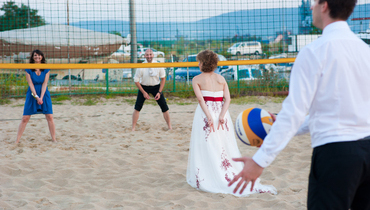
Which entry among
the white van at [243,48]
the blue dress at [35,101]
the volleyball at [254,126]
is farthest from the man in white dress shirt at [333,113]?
the white van at [243,48]

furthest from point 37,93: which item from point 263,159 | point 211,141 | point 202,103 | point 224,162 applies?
point 263,159

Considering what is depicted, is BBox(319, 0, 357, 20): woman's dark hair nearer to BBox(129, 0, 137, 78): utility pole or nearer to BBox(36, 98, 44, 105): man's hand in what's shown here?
BBox(36, 98, 44, 105): man's hand

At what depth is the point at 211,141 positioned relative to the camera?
3.19m

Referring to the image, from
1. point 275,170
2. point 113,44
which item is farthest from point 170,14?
point 275,170

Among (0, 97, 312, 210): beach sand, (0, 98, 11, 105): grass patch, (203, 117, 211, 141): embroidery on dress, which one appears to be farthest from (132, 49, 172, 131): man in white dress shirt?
(0, 98, 11, 105): grass patch

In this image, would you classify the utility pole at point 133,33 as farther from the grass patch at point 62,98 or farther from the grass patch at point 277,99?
the grass patch at point 277,99

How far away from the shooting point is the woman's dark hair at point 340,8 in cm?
131

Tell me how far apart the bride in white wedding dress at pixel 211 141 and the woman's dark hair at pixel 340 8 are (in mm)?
1942

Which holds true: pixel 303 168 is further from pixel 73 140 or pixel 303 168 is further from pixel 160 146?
pixel 73 140

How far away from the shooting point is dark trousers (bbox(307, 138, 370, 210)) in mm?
1248

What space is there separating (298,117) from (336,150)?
0.62 ft

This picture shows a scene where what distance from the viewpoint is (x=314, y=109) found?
4.31 ft

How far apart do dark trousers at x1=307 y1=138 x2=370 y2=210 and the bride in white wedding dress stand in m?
1.75

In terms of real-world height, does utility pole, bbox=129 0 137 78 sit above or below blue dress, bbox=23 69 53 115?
above
